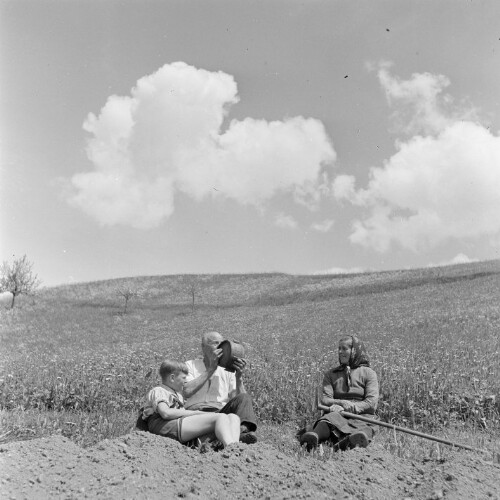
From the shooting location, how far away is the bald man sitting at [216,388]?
551 cm

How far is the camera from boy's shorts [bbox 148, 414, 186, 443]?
5.18m

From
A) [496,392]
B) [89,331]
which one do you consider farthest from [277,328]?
[496,392]

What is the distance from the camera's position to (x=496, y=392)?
821 cm

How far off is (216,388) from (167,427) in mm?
859

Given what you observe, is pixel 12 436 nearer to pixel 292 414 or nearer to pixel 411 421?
pixel 292 414

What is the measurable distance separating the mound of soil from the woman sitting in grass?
2.94ft

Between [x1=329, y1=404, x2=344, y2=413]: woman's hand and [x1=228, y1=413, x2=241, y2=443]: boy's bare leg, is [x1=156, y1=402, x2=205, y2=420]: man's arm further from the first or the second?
[x1=329, y1=404, x2=344, y2=413]: woman's hand

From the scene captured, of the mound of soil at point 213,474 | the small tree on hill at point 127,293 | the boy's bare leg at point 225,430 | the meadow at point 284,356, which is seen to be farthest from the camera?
the small tree on hill at point 127,293

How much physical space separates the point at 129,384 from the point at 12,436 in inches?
151

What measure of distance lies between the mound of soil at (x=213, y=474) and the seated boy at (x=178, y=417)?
1.06 feet

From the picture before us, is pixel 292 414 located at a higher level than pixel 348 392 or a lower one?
lower

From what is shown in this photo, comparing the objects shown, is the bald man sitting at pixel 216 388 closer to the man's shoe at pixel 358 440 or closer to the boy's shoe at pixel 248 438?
the boy's shoe at pixel 248 438

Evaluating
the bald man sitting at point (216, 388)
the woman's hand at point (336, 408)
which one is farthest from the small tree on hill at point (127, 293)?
the woman's hand at point (336, 408)

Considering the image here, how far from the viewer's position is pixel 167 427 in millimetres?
5234
